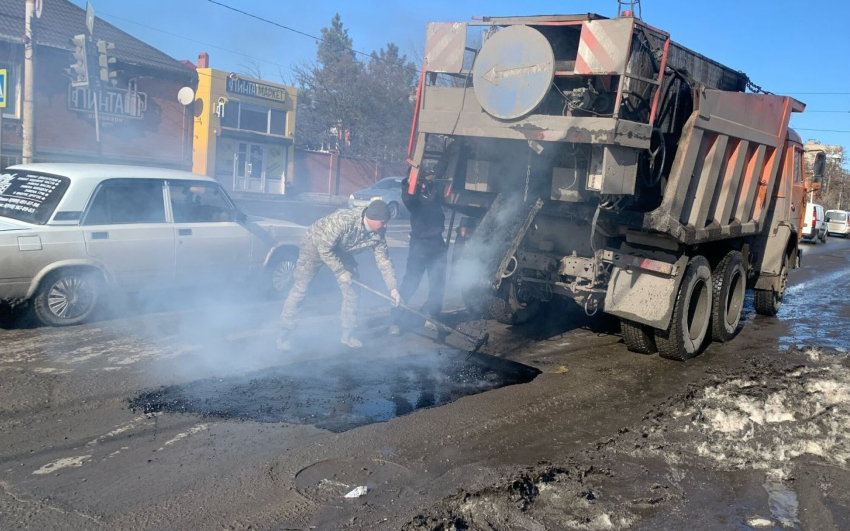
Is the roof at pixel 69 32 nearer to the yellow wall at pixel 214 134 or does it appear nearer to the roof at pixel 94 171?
the yellow wall at pixel 214 134

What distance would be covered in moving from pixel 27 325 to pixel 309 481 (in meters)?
4.28

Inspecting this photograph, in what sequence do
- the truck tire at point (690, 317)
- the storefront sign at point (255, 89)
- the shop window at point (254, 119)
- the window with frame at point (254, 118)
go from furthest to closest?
the shop window at point (254, 119), the window with frame at point (254, 118), the storefront sign at point (255, 89), the truck tire at point (690, 317)

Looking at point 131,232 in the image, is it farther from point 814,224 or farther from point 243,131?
point 814,224

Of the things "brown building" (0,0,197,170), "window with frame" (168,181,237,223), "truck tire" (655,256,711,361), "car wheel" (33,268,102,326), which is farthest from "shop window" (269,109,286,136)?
"truck tire" (655,256,711,361)

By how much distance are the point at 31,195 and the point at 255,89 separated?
28404 millimetres

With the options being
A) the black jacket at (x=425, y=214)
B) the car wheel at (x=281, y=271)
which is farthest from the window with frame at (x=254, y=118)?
the black jacket at (x=425, y=214)

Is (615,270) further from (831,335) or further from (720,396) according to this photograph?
(831,335)

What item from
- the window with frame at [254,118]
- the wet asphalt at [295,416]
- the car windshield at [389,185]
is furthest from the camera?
the window with frame at [254,118]

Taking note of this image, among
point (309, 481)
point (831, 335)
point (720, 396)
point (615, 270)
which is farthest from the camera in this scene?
point (831, 335)

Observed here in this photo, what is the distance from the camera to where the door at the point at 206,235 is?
740cm

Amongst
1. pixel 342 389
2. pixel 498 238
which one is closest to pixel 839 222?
pixel 498 238

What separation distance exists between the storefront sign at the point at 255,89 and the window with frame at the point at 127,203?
87.8 ft

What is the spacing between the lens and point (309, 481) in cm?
368

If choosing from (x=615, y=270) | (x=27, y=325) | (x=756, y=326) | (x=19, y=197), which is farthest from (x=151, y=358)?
(x=756, y=326)
